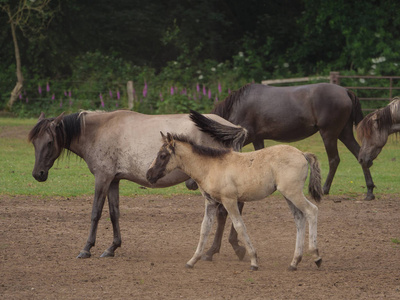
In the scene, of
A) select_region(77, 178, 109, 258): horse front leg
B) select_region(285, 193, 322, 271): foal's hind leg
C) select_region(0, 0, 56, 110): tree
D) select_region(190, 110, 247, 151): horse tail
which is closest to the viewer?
select_region(285, 193, 322, 271): foal's hind leg

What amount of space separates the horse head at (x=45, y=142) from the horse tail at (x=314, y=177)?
2814 mm

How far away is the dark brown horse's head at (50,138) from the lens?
798 cm

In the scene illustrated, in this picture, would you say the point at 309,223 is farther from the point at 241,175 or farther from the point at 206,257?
the point at 206,257

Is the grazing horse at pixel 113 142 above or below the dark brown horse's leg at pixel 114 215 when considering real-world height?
above

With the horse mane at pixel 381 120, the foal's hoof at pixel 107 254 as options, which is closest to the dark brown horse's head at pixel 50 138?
the foal's hoof at pixel 107 254

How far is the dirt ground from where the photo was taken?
20.9 feet

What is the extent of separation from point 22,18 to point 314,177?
73.9 ft

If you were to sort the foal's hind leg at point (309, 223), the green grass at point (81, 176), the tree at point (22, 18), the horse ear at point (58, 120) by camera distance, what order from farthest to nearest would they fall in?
the tree at point (22, 18) → the green grass at point (81, 176) → the horse ear at point (58, 120) → the foal's hind leg at point (309, 223)

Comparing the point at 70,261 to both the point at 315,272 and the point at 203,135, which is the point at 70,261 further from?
the point at 315,272

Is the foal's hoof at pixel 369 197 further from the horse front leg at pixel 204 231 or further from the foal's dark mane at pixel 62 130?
the foal's dark mane at pixel 62 130

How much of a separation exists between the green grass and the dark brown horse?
1136 millimetres

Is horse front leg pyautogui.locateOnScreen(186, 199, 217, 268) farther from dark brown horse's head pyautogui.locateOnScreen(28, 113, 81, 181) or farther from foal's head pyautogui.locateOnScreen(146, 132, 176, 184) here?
dark brown horse's head pyautogui.locateOnScreen(28, 113, 81, 181)

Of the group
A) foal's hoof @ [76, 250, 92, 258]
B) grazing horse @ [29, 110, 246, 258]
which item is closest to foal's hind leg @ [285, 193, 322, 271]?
grazing horse @ [29, 110, 246, 258]

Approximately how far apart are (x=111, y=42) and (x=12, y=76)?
5.41 m
